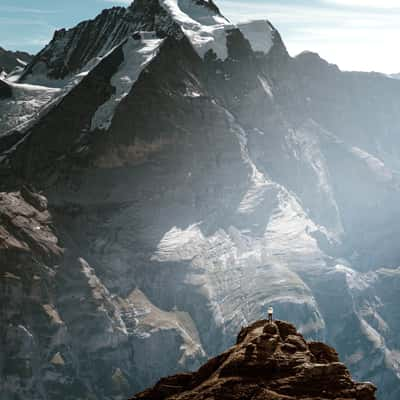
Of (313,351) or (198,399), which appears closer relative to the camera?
(198,399)

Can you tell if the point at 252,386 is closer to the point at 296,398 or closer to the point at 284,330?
the point at 296,398

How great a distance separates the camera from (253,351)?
63.5m

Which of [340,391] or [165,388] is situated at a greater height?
[340,391]

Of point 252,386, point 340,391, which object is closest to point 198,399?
point 252,386

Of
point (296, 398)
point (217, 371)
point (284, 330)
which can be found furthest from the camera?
point (284, 330)

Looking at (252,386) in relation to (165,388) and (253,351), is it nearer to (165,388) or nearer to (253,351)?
(253,351)

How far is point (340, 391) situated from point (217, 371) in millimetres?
8663

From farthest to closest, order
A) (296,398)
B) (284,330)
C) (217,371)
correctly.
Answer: (284,330), (217,371), (296,398)

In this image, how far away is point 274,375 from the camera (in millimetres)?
62625

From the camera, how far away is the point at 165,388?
69.2 meters

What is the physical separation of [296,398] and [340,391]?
8.92 feet

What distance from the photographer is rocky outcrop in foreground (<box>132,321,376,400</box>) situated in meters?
60.9

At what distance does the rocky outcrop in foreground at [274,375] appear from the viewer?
6094 centimetres

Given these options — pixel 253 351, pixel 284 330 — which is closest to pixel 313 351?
pixel 284 330
